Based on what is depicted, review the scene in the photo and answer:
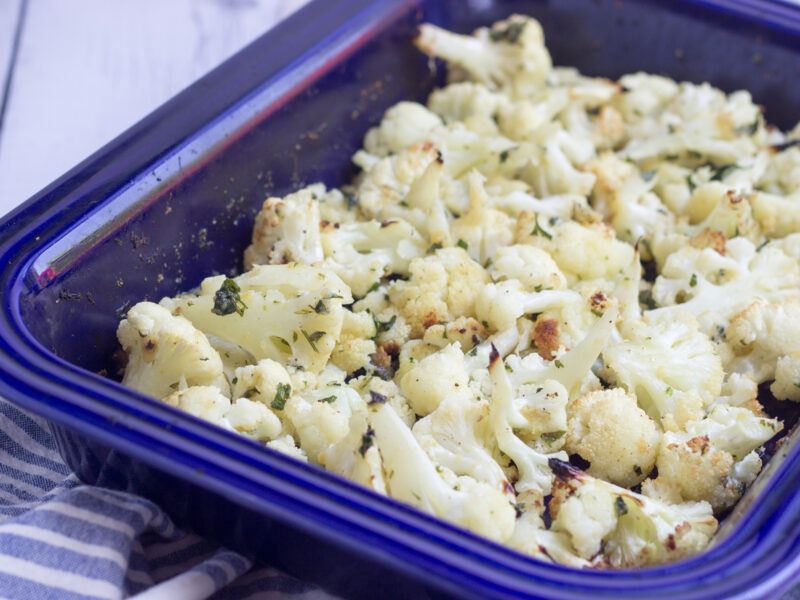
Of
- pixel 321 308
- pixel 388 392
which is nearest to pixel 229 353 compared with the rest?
pixel 321 308

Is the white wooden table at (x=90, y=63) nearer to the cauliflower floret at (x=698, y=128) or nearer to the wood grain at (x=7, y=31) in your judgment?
the wood grain at (x=7, y=31)

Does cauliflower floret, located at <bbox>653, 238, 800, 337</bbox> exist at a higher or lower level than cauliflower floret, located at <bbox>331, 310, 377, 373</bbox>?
higher

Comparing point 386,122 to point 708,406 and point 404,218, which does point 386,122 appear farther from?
point 708,406

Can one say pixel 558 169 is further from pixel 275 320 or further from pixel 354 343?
pixel 275 320

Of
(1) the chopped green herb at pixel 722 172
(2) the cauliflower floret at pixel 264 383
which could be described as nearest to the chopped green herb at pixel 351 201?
(2) the cauliflower floret at pixel 264 383

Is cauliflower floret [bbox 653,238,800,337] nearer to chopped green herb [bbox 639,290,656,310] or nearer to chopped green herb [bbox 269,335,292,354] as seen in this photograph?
chopped green herb [bbox 639,290,656,310]

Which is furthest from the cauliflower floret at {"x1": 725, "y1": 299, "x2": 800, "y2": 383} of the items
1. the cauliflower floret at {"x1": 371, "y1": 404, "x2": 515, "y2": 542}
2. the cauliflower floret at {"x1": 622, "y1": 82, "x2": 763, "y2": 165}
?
the cauliflower floret at {"x1": 371, "y1": 404, "x2": 515, "y2": 542}

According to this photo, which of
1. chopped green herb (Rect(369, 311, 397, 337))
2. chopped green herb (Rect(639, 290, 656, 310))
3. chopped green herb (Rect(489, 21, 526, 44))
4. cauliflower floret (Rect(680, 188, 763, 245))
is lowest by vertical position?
chopped green herb (Rect(369, 311, 397, 337))
